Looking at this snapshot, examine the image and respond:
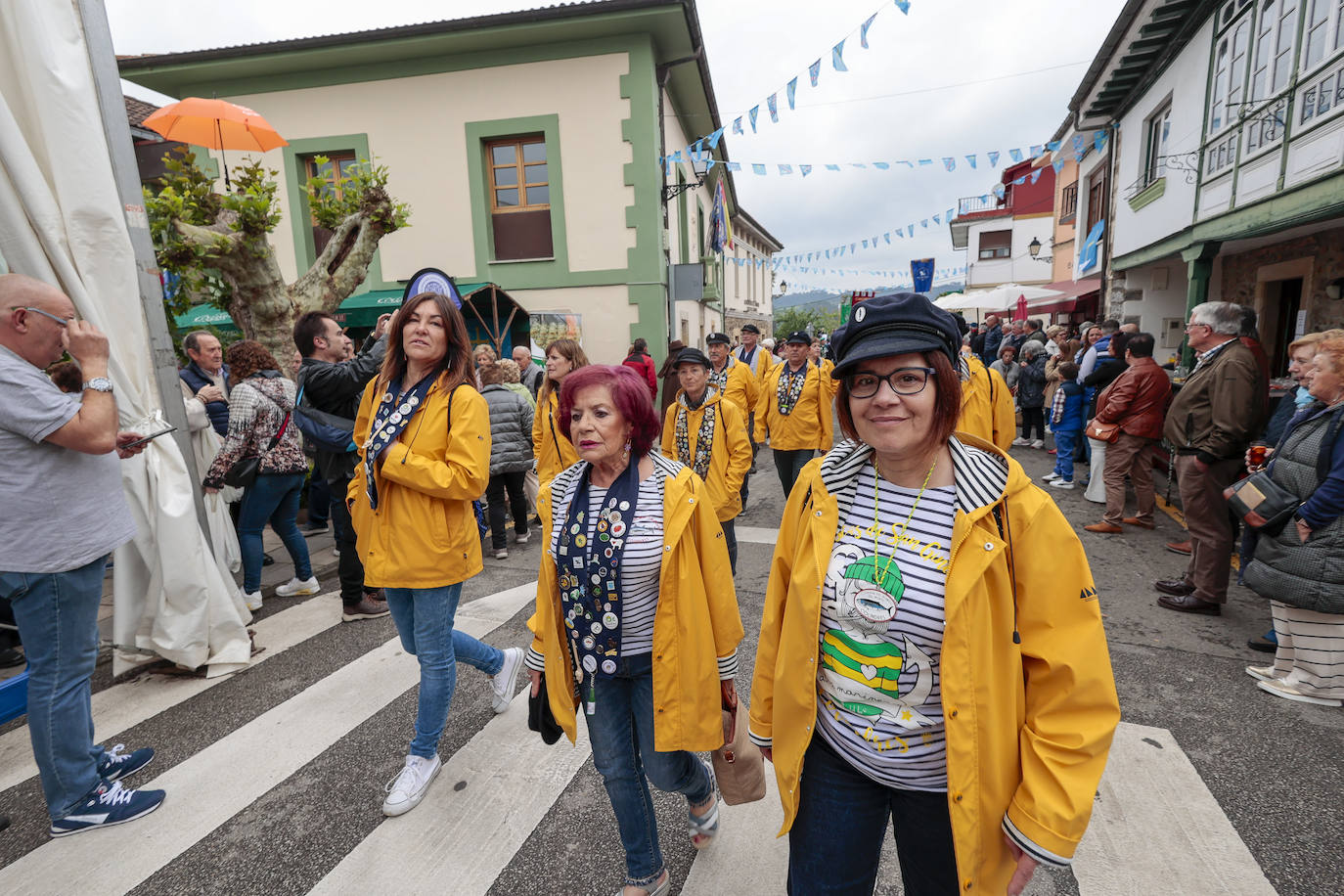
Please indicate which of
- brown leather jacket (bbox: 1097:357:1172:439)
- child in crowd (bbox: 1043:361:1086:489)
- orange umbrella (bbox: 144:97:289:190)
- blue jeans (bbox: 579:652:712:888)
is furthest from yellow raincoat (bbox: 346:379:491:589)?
child in crowd (bbox: 1043:361:1086:489)

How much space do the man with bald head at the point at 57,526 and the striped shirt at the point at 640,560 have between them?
2.03 metres

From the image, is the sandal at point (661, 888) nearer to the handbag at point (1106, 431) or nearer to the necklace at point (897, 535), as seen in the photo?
the necklace at point (897, 535)

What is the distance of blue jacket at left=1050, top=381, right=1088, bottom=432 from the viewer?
812 cm

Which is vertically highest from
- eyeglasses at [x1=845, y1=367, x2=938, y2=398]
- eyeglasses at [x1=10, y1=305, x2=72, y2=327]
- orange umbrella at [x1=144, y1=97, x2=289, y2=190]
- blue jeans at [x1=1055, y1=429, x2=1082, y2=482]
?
orange umbrella at [x1=144, y1=97, x2=289, y2=190]

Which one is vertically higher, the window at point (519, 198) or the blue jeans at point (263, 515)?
the window at point (519, 198)

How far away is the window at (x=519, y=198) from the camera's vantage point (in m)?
12.7

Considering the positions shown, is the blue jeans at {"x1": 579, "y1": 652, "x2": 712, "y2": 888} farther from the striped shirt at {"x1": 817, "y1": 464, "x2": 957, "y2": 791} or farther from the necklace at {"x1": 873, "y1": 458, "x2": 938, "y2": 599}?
the necklace at {"x1": 873, "y1": 458, "x2": 938, "y2": 599}

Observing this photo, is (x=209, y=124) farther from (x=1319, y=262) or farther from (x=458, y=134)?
(x=1319, y=262)

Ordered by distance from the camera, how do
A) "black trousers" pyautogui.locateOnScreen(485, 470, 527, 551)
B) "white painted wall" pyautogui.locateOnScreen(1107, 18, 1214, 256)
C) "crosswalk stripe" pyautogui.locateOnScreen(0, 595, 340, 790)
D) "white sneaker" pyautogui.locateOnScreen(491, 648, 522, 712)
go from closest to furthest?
Answer: "crosswalk stripe" pyautogui.locateOnScreen(0, 595, 340, 790)
"white sneaker" pyautogui.locateOnScreen(491, 648, 522, 712)
"black trousers" pyautogui.locateOnScreen(485, 470, 527, 551)
"white painted wall" pyautogui.locateOnScreen(1107, 18, 1214, 256)

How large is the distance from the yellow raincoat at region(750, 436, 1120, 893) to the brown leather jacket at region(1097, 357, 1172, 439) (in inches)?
238

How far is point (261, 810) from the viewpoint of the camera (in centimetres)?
272

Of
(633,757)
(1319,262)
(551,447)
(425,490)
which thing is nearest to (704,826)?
(633,757)

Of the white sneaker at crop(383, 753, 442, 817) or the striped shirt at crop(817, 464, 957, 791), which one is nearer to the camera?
the striped shirt at crop(817, 464, 957, 791)

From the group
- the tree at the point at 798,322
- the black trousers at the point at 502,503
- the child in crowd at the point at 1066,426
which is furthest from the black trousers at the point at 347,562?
the tree at the point at 798,322
